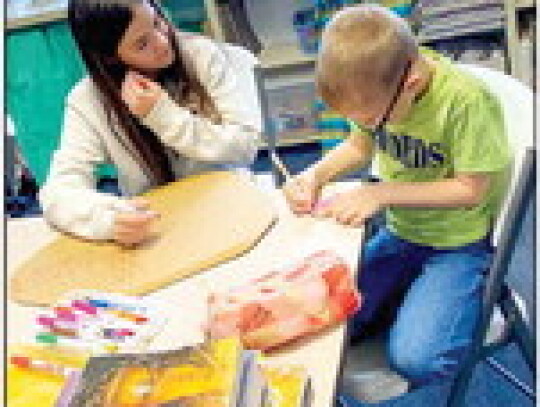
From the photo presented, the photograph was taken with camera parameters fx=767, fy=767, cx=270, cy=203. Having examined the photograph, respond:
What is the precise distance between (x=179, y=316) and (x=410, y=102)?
479 mm

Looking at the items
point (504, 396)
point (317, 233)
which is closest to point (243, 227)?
point (317, 233)

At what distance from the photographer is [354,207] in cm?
110

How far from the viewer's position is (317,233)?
3.54 feet

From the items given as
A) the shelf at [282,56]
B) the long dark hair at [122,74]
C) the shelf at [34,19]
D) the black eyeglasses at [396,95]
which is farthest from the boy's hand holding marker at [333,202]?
the shelf at [34,19]

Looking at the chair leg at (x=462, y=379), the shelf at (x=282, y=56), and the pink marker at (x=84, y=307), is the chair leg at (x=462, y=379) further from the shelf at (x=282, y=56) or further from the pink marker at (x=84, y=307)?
the shelf at (x=282, y=56)

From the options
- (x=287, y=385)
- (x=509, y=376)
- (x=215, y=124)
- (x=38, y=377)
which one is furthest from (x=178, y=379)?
(x=509, y=376)

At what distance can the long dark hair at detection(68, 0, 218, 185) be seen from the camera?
1338mm

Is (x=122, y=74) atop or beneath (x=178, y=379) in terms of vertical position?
atop

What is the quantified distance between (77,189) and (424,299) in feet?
2.00

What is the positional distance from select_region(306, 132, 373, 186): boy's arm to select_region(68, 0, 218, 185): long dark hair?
29cm

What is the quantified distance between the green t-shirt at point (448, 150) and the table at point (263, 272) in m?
0.14

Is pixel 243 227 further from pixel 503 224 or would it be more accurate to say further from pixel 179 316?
pixel 503 224

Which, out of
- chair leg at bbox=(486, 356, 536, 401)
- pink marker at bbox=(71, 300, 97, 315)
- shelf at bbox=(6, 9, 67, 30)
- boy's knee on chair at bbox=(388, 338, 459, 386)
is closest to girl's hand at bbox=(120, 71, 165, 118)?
pink marker at bbox=(71, 300, 97, 315)

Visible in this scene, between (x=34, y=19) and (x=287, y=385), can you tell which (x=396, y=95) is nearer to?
(x=287, y=385)
